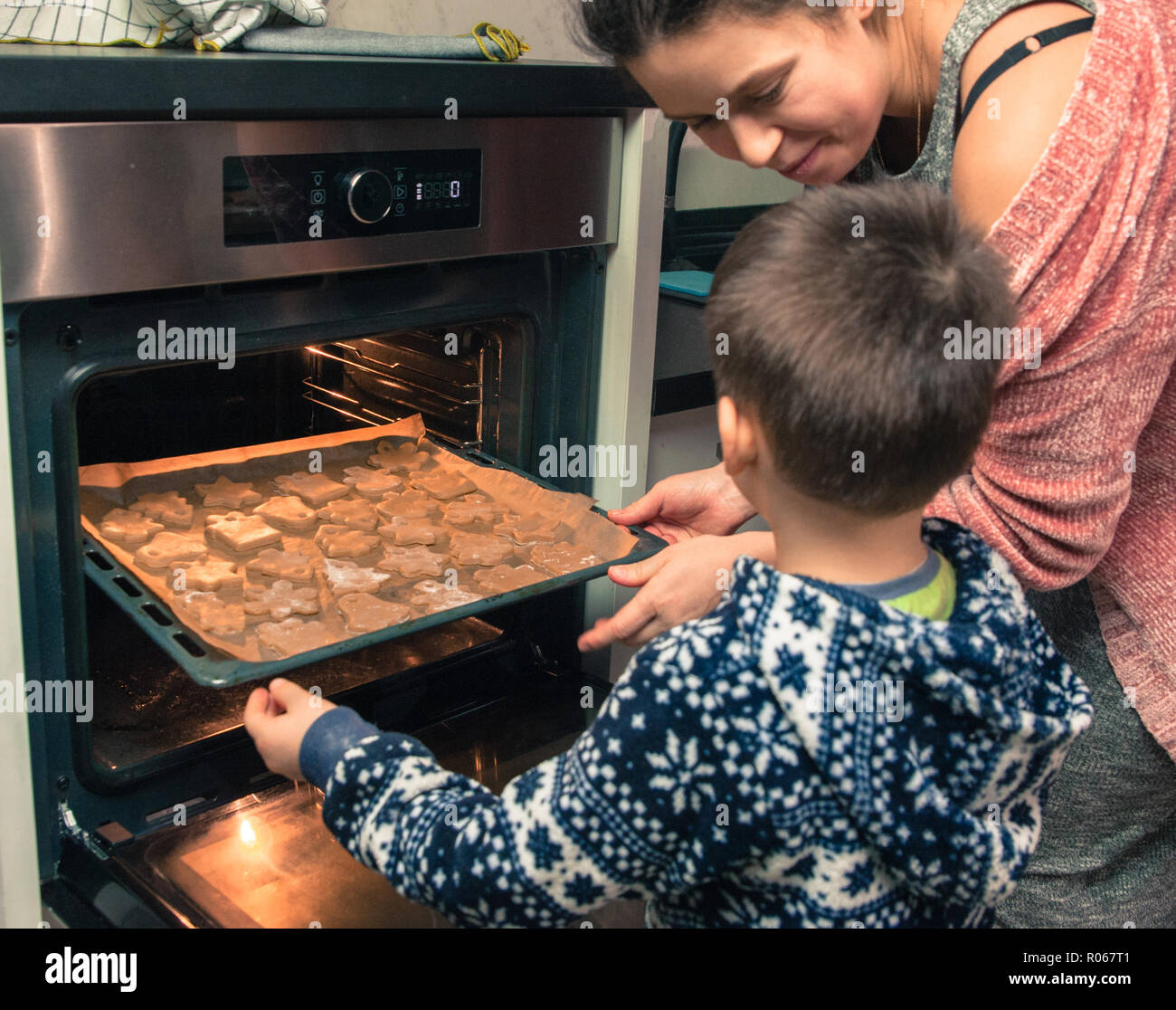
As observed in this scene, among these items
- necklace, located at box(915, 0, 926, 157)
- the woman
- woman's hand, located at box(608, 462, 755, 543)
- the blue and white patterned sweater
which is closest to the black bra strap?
the woman

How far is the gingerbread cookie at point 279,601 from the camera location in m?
1.19

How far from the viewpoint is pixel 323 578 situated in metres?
1.29

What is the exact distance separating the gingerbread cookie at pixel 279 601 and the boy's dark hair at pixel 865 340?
22.6 inches

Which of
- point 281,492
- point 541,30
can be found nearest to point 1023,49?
point 281,492

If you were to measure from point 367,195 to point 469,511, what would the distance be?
41cm

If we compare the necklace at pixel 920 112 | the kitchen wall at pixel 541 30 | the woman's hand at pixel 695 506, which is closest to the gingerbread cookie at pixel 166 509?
the woman's hand at pixel 695 506

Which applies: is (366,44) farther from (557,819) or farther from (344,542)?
(557,819)

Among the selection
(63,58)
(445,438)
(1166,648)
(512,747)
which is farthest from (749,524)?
(63,58)

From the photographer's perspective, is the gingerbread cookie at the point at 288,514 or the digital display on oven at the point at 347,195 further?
the gingerbread cookie at the point at 288,514

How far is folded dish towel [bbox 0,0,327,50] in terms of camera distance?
1158 millimetres

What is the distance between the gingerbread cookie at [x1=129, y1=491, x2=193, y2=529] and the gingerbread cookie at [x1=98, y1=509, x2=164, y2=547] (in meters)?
0.01
